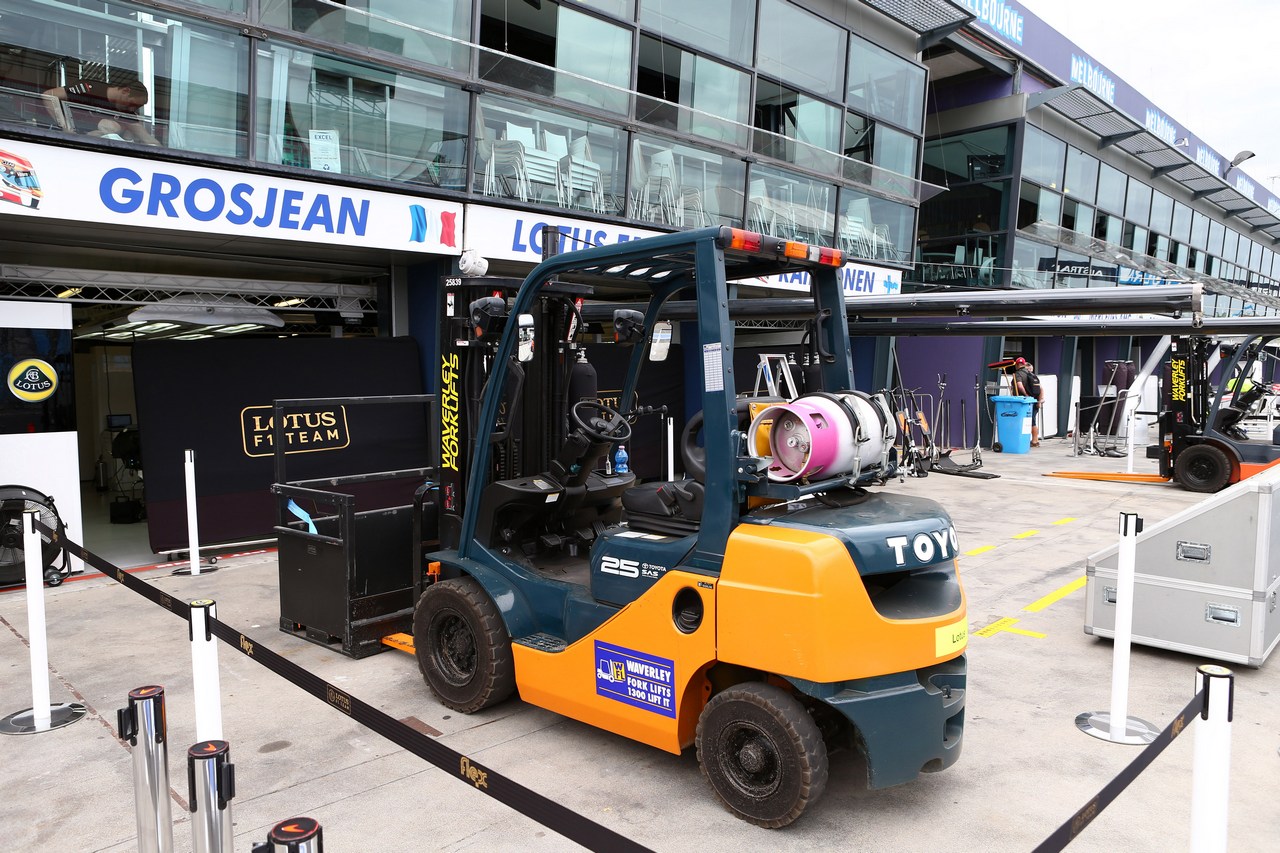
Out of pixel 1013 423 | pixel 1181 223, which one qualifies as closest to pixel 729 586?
pixel 1013 423

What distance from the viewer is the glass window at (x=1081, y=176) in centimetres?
2588

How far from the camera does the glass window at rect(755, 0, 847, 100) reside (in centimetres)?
1515

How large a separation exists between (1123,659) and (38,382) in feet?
30.7

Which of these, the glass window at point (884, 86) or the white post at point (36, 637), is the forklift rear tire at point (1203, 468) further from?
the white post at point (36, 637)

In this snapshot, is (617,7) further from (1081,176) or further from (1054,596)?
(1081,176)

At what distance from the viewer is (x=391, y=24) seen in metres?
10.1

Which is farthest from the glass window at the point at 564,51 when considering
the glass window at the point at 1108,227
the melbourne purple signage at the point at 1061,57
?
the glass window at the point at 1108,227

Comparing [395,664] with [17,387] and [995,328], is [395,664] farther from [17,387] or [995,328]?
[995,328]

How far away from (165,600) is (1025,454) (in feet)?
69.4

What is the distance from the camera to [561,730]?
4.82 m

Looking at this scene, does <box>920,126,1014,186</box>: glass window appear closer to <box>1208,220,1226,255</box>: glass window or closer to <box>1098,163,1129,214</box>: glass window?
<box>1098,163,1129,214</box>: glass window

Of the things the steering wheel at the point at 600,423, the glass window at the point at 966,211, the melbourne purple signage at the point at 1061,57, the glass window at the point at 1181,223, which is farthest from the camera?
the glass window at the point at 1181,223

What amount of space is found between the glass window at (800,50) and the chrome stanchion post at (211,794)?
48.7ft

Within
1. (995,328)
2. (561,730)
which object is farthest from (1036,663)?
(995,328)
